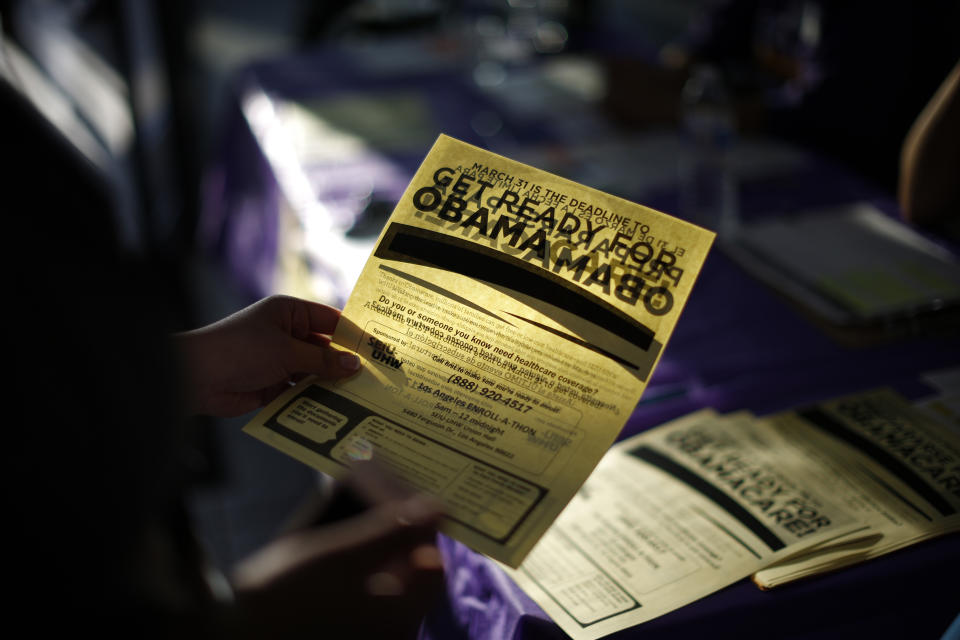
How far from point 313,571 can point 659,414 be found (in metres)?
0.48

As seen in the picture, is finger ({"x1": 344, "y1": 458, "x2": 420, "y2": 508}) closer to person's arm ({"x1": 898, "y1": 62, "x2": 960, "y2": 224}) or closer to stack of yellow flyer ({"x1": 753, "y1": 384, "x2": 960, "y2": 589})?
stack of yellow flyer ({"x1": 753, "y1": 384, "x2": 960, "y2": 589})

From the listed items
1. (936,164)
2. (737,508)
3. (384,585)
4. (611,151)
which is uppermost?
(936,164)

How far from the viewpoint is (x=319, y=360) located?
0.66 m

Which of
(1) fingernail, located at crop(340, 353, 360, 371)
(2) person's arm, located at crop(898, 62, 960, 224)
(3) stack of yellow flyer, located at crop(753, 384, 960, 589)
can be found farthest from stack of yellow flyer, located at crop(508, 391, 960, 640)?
(2) person's arm, located at crop(898, 62, 960, 224)

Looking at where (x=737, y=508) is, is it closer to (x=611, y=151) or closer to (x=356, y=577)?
(x=356, y=577)

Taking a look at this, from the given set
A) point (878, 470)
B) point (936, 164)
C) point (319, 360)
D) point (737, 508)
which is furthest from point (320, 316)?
point (936, 164)

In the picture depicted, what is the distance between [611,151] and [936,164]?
24.5 inches

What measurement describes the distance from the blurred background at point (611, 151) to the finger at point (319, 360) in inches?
14.0

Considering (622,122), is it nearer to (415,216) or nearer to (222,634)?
(415,216)

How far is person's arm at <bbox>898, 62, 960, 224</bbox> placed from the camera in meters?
1.15

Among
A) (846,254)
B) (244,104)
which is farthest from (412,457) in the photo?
(244,104)

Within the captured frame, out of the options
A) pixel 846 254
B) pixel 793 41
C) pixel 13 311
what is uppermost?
pixel 793 41

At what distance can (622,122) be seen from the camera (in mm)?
1704

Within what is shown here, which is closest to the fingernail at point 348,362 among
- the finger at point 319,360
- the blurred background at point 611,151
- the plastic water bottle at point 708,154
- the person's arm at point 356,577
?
the finger at point 319,360
